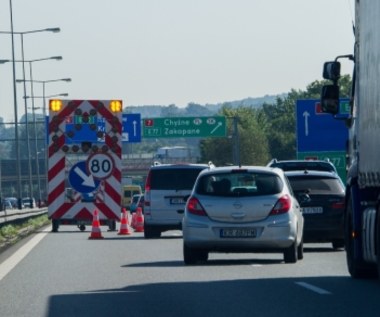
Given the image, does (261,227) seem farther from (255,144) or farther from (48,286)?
(255,144)

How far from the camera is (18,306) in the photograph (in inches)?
634

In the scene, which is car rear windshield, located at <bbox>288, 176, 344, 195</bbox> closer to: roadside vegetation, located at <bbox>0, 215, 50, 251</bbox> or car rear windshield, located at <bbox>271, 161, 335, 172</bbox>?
car rear windshield, located at <bbox>271, 161, 335, 172</bbox>

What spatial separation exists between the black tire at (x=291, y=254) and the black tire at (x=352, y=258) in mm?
3053

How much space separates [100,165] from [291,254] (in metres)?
12.4

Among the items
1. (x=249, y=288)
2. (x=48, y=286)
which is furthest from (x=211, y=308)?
(x=48, y=286)

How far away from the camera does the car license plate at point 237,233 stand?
23109 millimetres

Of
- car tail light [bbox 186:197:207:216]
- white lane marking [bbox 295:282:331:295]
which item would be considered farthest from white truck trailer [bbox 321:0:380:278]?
car tail light [bbox 186:197:207:216]

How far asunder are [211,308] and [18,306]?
Result: 6.54ft

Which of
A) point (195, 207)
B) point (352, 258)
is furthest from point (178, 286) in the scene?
point (195, 207)

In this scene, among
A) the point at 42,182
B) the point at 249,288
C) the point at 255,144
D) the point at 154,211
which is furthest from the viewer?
the point at 42,182

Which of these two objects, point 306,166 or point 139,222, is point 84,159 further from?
point 139,222

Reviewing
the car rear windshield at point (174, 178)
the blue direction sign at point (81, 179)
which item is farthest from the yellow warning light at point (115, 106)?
the car rear windshield at point (174, 178)

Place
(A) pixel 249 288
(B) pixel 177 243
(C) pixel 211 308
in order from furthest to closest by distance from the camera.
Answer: (B) pixel 177 243, (A) pixel 249 288, (C) pixel 211 308

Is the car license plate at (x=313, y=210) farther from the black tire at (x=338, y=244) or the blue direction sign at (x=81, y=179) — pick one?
the blue direction sign at (x=81, y=179)
